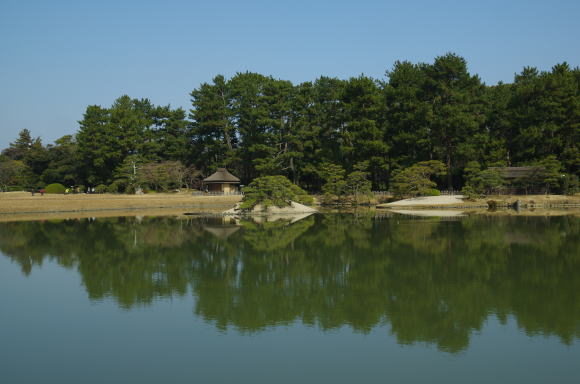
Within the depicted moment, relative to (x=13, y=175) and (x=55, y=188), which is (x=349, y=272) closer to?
(x=55, y=188)

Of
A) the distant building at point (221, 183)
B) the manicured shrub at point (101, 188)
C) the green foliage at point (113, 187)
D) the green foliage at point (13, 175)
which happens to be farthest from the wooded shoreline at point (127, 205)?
the green foliage at point (13, 175)

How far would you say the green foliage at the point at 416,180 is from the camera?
3612 centimetres

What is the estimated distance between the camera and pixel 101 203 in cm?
3666

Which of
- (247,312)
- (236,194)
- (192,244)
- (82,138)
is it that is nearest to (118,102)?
(82,138)

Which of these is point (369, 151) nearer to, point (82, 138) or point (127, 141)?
point (127, 141)

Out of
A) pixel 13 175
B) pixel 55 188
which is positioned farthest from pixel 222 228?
pixel 13 175

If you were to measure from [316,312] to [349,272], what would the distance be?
11.2 ft

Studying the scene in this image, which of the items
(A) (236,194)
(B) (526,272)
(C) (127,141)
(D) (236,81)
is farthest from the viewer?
(D) (236,81)

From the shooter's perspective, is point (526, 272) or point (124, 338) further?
point (526, 272)

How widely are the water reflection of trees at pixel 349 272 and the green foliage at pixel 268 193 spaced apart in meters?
8.69

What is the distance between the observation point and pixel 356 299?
910 centimetres

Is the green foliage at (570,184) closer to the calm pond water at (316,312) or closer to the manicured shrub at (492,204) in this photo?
the manicured shrub at (492,204)

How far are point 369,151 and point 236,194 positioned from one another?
42.3 feet

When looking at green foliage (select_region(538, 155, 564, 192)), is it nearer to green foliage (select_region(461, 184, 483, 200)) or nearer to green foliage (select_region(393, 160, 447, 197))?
green foliage (select_region(461, 184, 483, 200))
